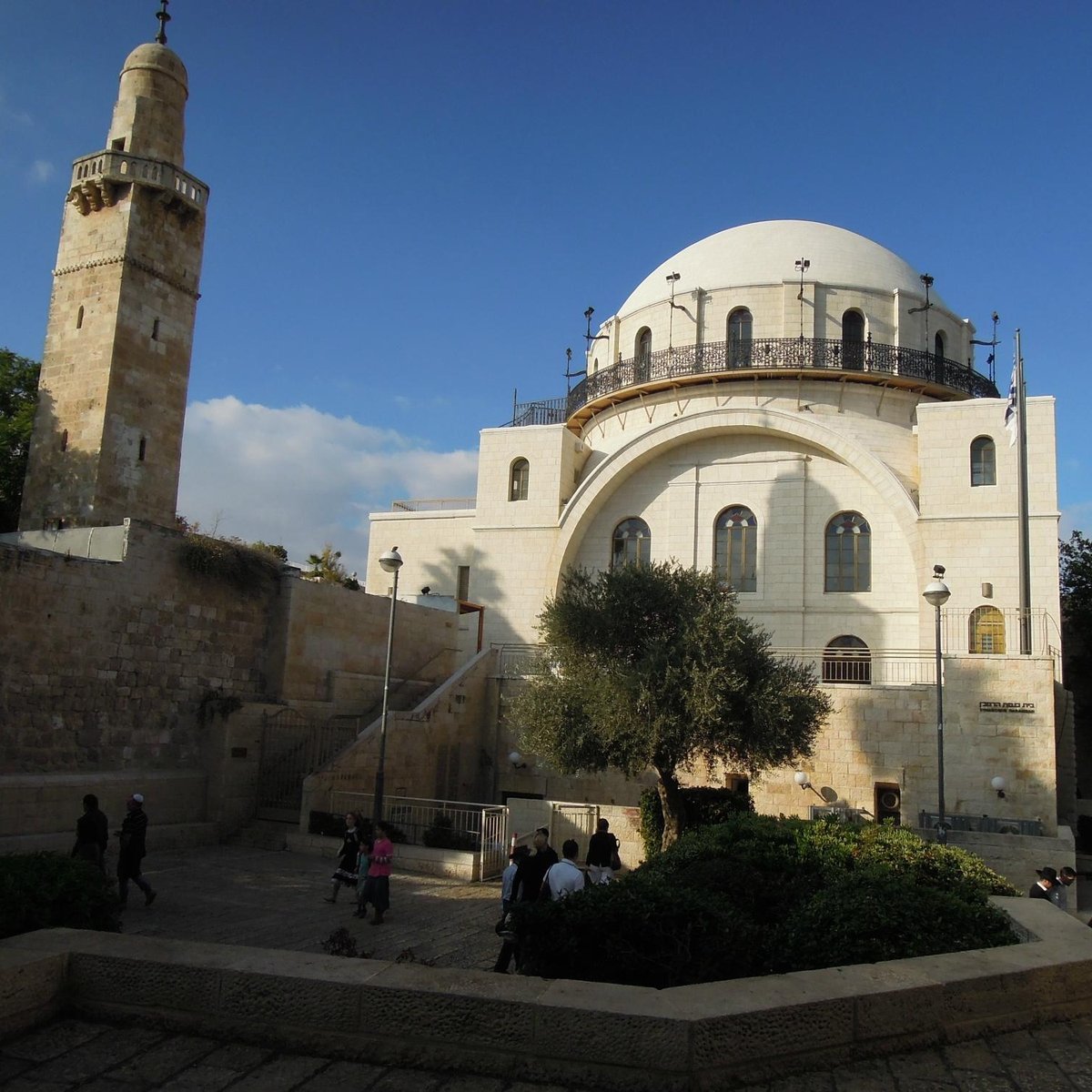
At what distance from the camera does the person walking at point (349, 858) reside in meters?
10.8

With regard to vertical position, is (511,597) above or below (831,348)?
below

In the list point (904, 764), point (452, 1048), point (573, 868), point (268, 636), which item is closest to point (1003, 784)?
point (904, 764)

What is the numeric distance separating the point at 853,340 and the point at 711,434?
466 cm

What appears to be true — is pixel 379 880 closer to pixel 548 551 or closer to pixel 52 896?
pixel 52 896

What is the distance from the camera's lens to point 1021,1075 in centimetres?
447

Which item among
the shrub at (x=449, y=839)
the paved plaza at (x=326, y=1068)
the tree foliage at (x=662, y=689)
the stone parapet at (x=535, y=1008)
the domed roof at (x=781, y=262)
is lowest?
the shrub at (x=449, y=839)

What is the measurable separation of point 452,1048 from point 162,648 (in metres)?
12.6

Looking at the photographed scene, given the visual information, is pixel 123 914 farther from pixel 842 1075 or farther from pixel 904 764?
pixel 904 764

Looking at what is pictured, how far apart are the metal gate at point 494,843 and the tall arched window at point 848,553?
11.6 meters

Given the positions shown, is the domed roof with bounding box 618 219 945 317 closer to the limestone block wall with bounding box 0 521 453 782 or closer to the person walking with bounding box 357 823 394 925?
the limestone block wall with bounding box 0 521 453 782

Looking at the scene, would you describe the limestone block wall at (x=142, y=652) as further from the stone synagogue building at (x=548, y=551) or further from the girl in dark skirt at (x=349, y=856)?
the girl in dark skirt at (x=349, y=856)

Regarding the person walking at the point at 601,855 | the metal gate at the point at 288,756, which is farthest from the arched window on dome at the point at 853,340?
the person walking at the point at 601,855

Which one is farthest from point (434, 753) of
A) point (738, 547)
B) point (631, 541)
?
point (738, 547)

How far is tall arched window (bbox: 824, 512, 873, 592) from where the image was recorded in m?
22.5
